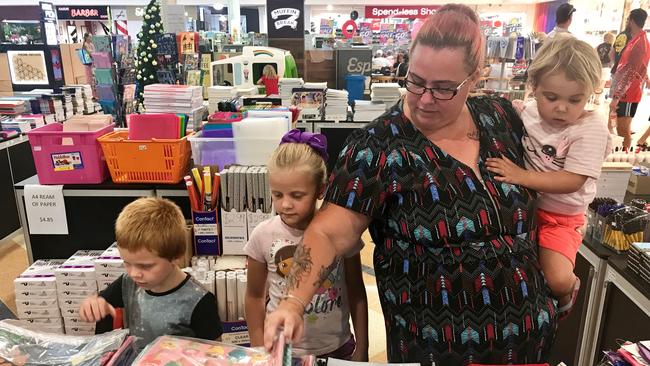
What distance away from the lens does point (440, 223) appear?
1.27 m

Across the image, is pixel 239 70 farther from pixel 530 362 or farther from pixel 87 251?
pixel 530 362

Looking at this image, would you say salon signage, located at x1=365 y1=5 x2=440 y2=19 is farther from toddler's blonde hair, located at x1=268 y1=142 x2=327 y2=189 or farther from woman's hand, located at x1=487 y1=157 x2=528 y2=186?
woman's hand, located at x1=487 y1=157 x2=528 y2=186

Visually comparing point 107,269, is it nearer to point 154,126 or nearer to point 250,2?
point 154,126

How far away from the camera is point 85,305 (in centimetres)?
161

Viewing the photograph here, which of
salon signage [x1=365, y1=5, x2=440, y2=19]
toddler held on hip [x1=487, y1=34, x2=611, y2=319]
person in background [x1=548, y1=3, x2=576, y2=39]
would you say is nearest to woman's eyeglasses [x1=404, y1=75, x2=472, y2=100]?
toddler held on hip [x1=487, y1=34, x2=611, y2=319]

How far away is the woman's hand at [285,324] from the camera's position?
1.07m

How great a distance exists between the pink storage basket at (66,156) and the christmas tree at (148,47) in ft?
9.79

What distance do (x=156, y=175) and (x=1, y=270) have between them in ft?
8.03

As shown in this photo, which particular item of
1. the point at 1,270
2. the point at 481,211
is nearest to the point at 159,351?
the point at 481,211

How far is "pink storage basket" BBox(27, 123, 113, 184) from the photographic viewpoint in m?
2.73

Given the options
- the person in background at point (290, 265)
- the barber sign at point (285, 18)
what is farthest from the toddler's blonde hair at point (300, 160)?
the barber sign at point (285, 18)

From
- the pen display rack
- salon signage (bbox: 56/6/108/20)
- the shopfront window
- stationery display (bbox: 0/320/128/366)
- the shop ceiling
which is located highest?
the shop ceiling

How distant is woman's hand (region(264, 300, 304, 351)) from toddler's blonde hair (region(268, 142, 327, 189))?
64cm

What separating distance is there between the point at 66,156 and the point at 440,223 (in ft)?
7.81
